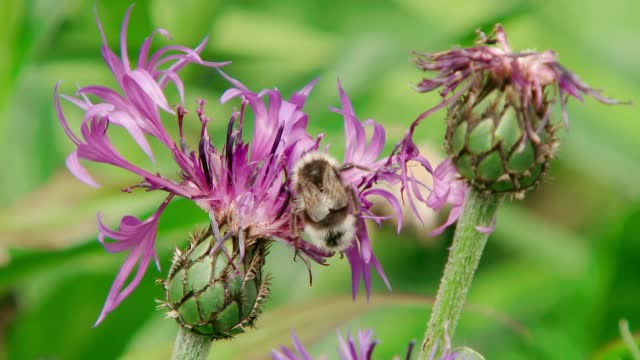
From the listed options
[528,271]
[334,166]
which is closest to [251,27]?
[528,271]

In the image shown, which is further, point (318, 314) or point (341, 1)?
point (341, 1)

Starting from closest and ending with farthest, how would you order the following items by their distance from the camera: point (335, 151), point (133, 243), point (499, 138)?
point (499, 138) → point (133, 243) → point (335, 151)

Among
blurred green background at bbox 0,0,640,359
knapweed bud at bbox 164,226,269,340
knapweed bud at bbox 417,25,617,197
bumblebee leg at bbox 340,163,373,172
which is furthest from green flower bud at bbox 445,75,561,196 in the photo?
blurred green background at bbox 0,0,640,359

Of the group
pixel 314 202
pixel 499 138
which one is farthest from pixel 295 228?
pixel 499 138

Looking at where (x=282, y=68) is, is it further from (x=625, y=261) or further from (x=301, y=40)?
(x=625, y=261)

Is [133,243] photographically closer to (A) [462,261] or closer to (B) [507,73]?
(A) [462,261]

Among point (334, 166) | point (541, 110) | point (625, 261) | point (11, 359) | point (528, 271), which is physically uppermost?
point (541, 110)

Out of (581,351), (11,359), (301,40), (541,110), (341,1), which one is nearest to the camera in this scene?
(541,110)
